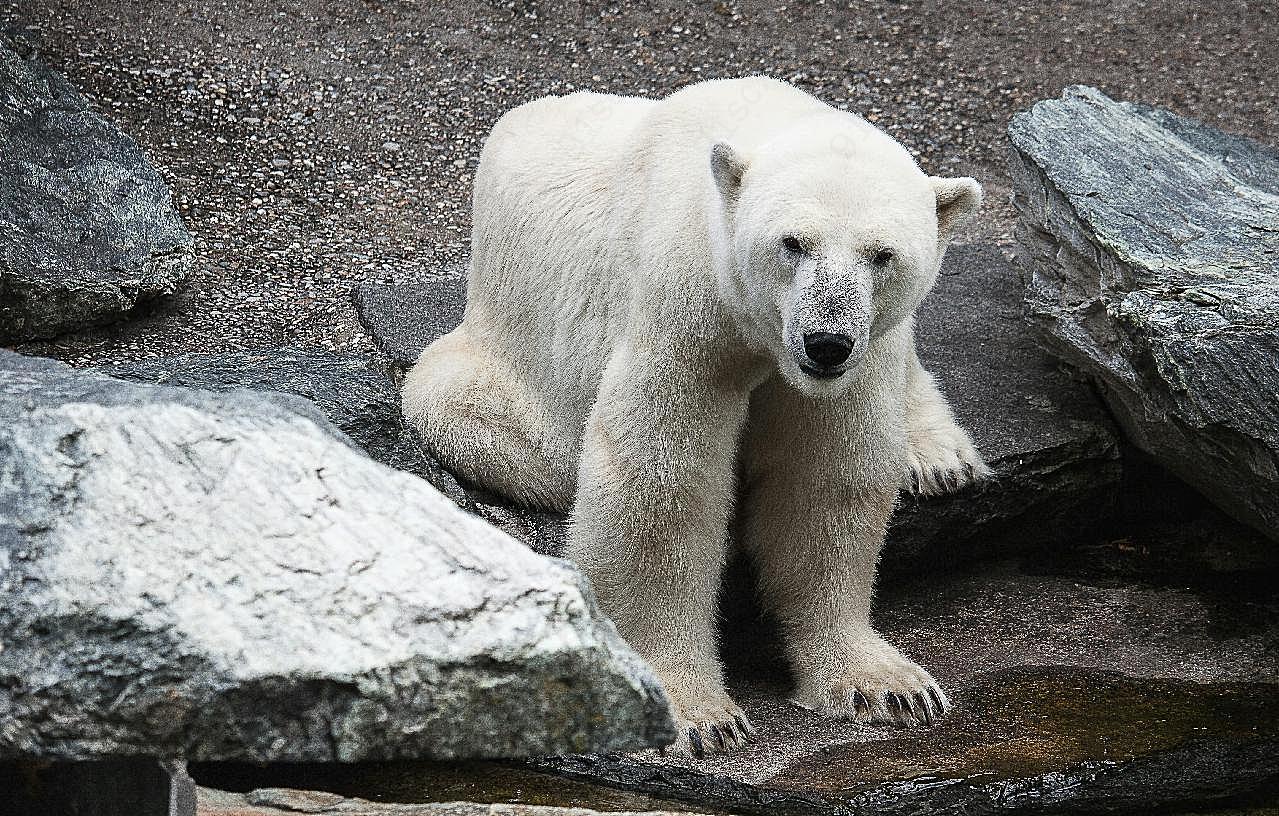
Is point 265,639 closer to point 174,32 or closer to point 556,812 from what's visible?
point 556,812

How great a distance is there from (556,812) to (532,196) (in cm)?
181

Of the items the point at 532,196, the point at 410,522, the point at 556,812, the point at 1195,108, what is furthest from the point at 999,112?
the point at 410,522

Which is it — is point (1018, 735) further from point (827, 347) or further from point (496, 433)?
point (496, 433)

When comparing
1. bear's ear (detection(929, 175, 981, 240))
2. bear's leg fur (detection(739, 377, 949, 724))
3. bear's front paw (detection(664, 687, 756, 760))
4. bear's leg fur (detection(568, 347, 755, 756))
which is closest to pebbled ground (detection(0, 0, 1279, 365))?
bear's leg fur (detection(568, 347, 755, 756))

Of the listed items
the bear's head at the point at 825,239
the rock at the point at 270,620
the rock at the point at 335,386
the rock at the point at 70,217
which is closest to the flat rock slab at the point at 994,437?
the rock at the point at 335,386

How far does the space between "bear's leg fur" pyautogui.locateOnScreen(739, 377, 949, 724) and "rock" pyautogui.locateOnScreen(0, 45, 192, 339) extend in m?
2.66

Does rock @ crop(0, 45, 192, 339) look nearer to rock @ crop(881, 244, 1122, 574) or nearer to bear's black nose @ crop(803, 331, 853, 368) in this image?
rock @ crop(881, 244, 1122, 574)

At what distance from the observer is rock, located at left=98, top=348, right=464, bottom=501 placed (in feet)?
13.9

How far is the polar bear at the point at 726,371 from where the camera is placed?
3174mm

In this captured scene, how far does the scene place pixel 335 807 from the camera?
3.34 m

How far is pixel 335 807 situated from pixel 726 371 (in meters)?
1.31

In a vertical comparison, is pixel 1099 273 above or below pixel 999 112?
below

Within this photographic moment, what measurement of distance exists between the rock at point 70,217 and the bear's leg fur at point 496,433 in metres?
1.52

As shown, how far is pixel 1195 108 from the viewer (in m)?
7.80
